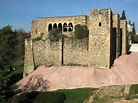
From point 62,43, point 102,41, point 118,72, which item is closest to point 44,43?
point 62,43

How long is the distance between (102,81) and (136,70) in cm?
649

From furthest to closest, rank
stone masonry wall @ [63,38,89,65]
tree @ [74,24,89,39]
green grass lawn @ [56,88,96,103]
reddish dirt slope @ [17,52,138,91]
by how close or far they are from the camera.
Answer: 1. tree @ [74,24,89,39]
2. stone masonry wall @ [63,38,89,65]
3. reddish dirt slope @ [17,52,138,91]
4. green grass lawn @ [56,88,96,103]

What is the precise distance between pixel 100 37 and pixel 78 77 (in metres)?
5.95

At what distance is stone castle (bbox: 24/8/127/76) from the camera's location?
112 feet

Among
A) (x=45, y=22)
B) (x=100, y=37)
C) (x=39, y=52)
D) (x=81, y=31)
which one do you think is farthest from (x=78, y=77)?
(x=45, y=22)

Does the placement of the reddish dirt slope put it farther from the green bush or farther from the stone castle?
the green bush

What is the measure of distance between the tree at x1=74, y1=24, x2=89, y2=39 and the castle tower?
98.5 inches

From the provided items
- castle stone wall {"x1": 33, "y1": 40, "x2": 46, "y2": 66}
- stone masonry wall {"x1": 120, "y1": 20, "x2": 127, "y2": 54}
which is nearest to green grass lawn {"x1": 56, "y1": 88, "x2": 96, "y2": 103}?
castle stone wall {"x1": 33, "y1": 40, "x2": 46, "y2": 66}

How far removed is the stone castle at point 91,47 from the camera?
34.2 m

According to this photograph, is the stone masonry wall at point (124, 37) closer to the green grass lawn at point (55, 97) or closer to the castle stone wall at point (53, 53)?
the castle stone wall at point (53, 53)

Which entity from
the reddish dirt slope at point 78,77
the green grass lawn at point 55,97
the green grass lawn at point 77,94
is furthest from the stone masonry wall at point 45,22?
the green grass lawn at point 55,97

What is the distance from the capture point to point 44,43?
3791cm

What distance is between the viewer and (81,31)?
3922 centimetres

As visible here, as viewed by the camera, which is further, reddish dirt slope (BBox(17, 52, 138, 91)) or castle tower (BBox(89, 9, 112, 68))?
castle tower (BBox(89, 9, 112, 68))
